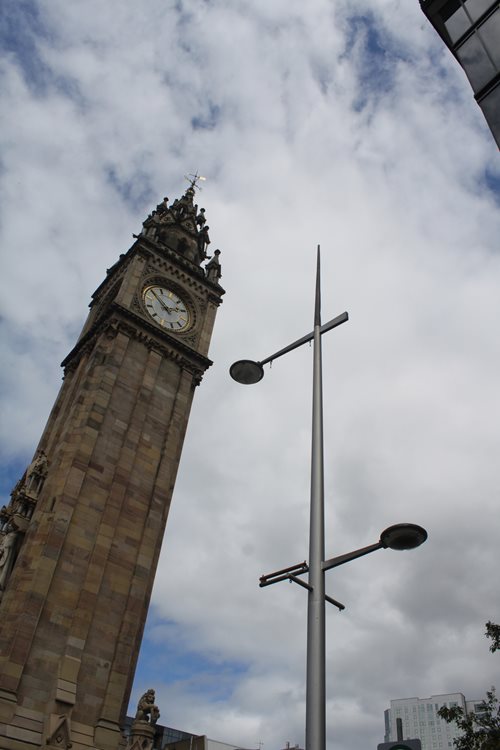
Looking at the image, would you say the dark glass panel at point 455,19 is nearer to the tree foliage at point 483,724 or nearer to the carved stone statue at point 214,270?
the tree foliage at point 483,724

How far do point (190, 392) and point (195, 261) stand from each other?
13.4 meters

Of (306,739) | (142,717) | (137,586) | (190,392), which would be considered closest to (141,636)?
(137,586)

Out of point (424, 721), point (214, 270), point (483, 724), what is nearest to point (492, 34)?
point (483, 724)

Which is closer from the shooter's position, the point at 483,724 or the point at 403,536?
the point at 403,536

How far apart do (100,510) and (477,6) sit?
26.4 metres

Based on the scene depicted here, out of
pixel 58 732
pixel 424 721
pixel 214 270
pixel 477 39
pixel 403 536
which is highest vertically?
pixel 424 721

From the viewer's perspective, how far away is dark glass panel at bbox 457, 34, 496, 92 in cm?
1994

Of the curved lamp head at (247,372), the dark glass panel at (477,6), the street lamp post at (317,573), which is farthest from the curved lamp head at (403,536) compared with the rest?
the dark glass panel at (477,6)

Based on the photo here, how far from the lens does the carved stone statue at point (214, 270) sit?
1914 inches

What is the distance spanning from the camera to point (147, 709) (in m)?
27.0

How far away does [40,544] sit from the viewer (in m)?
29.1

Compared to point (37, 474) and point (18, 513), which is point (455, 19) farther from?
point (18, 513)

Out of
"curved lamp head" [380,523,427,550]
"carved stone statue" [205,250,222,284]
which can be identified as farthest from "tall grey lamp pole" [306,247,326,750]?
"carved stone statue" [205,250,222,284]

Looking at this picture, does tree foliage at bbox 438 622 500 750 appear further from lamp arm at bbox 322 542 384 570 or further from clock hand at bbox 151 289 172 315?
clock hand at bbox 151 289 172 315
